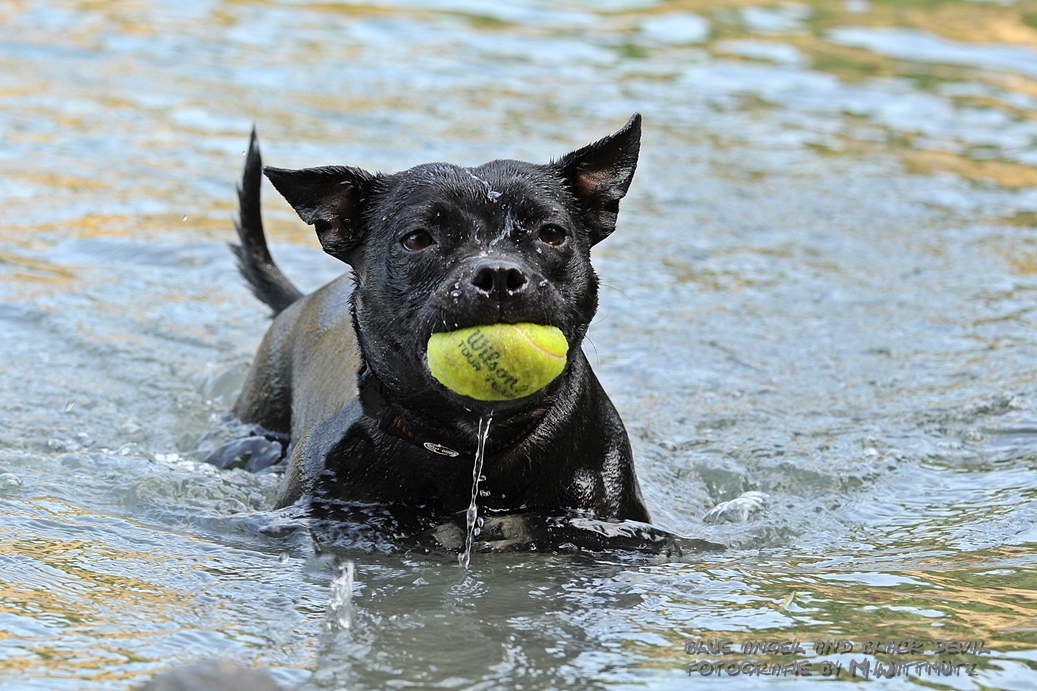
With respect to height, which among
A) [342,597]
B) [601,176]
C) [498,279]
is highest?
[601,176]

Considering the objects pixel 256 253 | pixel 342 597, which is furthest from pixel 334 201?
pixel 256 253

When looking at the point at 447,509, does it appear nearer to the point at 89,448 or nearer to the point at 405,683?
the point at 405,683

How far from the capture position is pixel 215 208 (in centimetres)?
948

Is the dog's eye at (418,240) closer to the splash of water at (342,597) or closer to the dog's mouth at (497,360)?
the dog's mouth at (497,360)

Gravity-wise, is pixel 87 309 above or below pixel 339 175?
below

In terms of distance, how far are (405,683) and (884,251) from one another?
6.49 m

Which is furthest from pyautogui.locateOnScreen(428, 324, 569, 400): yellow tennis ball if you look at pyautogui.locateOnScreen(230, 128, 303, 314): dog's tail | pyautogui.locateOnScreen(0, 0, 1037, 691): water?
pyautogui.locateOnScreen(230, 128, 303, 314): dog's tail

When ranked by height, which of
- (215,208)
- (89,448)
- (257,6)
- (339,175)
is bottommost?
(89,448)

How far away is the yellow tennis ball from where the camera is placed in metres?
3.79

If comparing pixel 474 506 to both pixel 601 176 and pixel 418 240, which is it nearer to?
pixel 418 240

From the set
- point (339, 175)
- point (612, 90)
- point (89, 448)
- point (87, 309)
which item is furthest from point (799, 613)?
point (612, 90)

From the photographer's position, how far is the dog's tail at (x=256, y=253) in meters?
6.27

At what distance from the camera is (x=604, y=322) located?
25.8ft

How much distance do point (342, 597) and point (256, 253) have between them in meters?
2.95
